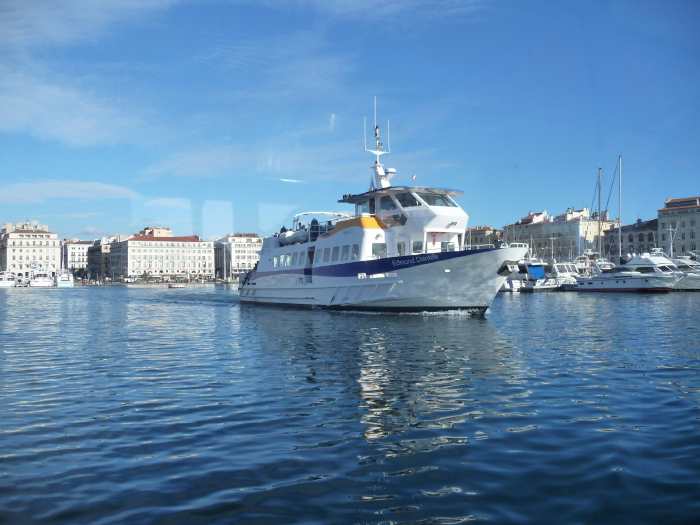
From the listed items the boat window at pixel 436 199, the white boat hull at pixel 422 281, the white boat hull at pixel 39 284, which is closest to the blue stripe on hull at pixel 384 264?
the white boat hull at pixel 422 281

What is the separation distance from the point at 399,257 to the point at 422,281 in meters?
1.76

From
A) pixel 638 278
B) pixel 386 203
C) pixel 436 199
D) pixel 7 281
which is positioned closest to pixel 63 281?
pixel 7 281

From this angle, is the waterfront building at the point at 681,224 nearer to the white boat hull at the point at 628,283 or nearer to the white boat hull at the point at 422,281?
the white boat hull at the point at 628,283

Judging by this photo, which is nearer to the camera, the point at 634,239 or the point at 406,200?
the point at 406,200

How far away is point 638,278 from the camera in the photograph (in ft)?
247

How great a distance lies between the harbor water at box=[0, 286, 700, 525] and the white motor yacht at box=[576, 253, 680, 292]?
59.0m

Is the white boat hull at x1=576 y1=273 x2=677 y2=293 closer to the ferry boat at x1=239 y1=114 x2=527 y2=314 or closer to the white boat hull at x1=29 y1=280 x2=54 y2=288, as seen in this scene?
the ferry boat at x1=239 y1=114 x2=527 y2=314

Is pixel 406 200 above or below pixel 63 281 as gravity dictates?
above

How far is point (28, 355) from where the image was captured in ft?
66.7

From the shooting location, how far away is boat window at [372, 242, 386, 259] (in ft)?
122

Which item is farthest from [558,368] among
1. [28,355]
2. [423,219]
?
[423,219]

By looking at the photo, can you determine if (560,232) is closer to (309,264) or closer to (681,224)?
(681,224)

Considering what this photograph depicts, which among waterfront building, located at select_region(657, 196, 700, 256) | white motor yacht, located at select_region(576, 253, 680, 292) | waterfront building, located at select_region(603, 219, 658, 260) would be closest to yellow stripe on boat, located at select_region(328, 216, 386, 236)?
white motor yacht, located at select_region(576, 253, 680, 292)

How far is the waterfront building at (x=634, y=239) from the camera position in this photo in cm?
13800
